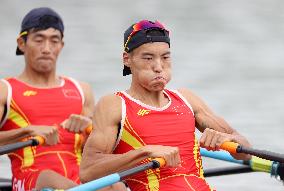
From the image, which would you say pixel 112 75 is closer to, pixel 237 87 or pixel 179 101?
pixel 237 87

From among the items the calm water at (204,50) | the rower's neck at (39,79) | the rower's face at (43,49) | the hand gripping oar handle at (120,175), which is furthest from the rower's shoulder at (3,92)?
the calm water at (204,50)

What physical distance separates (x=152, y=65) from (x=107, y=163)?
2.66ft

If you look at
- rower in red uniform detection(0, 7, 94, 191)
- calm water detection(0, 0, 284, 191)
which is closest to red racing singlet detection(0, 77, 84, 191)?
rower in red uniform detection(0, 7, 94, 191)

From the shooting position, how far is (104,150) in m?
9.47

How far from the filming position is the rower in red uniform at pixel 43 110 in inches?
454

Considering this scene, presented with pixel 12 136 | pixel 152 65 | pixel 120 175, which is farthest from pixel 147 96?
pixel 12 136

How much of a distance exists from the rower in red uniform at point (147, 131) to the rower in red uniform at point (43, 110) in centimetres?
166

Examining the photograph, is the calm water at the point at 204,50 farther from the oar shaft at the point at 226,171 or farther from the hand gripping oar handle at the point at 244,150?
the hand gripping oar handle at the point at 244,150

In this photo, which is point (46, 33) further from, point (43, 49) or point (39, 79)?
point (39, 79)

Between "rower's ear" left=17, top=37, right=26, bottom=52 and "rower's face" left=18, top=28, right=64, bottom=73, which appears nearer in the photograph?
"rower's face" left=18, top=28, right=64, bottom=73

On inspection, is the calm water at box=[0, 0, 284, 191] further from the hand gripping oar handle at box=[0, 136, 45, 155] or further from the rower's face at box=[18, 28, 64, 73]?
the hand gripping oar handle at box=[0, 136, 45, 155]

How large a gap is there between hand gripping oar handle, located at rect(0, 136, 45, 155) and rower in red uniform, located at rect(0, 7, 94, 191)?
0.09m

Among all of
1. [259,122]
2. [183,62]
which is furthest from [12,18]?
[259,122]

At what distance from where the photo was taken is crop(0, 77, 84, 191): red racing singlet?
11703 mm
